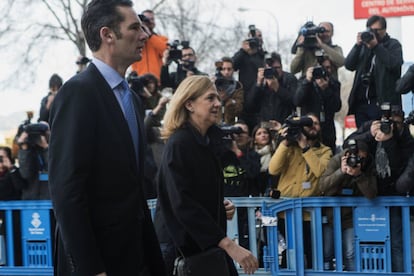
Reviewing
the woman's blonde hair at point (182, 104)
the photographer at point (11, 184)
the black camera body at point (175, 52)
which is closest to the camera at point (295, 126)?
the woman's blonde hair at point (182, 104)

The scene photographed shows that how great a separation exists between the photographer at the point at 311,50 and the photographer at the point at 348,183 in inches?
93.3

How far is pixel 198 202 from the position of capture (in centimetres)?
374

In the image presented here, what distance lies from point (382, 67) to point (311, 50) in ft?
3.61

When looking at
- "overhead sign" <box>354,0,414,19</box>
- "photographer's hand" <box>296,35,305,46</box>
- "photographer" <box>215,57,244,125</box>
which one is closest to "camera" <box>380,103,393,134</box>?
"photographer's hand" <box>296,35,305,46</box>

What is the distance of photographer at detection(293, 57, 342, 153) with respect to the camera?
7.33m

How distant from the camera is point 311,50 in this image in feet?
26.7

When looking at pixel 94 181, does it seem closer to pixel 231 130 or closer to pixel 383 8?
pixel 231 130

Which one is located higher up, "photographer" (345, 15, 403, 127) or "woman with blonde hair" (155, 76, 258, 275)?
"photographer" (345, 15, 403, 127)

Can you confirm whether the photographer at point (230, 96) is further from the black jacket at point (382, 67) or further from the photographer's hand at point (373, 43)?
the photographer's hand at point (373, 43)

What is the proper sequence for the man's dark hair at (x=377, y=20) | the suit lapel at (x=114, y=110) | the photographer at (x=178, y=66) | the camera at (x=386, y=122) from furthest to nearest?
the photographer at (x=178, y=66)
the man's dark hair at (x=377, y=20)
the camera at (x=386, y=122)
the suit lapel at (x=114, y=110)

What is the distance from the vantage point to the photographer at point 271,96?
305 inches

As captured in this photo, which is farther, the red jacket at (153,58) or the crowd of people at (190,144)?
the red jacket at (153,58)

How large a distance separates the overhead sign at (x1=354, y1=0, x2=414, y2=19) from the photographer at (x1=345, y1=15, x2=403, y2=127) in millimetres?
8872

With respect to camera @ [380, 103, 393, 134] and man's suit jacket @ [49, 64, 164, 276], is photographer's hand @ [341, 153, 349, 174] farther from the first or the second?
man's suit jacket @ [49, 64, 164, 276]
